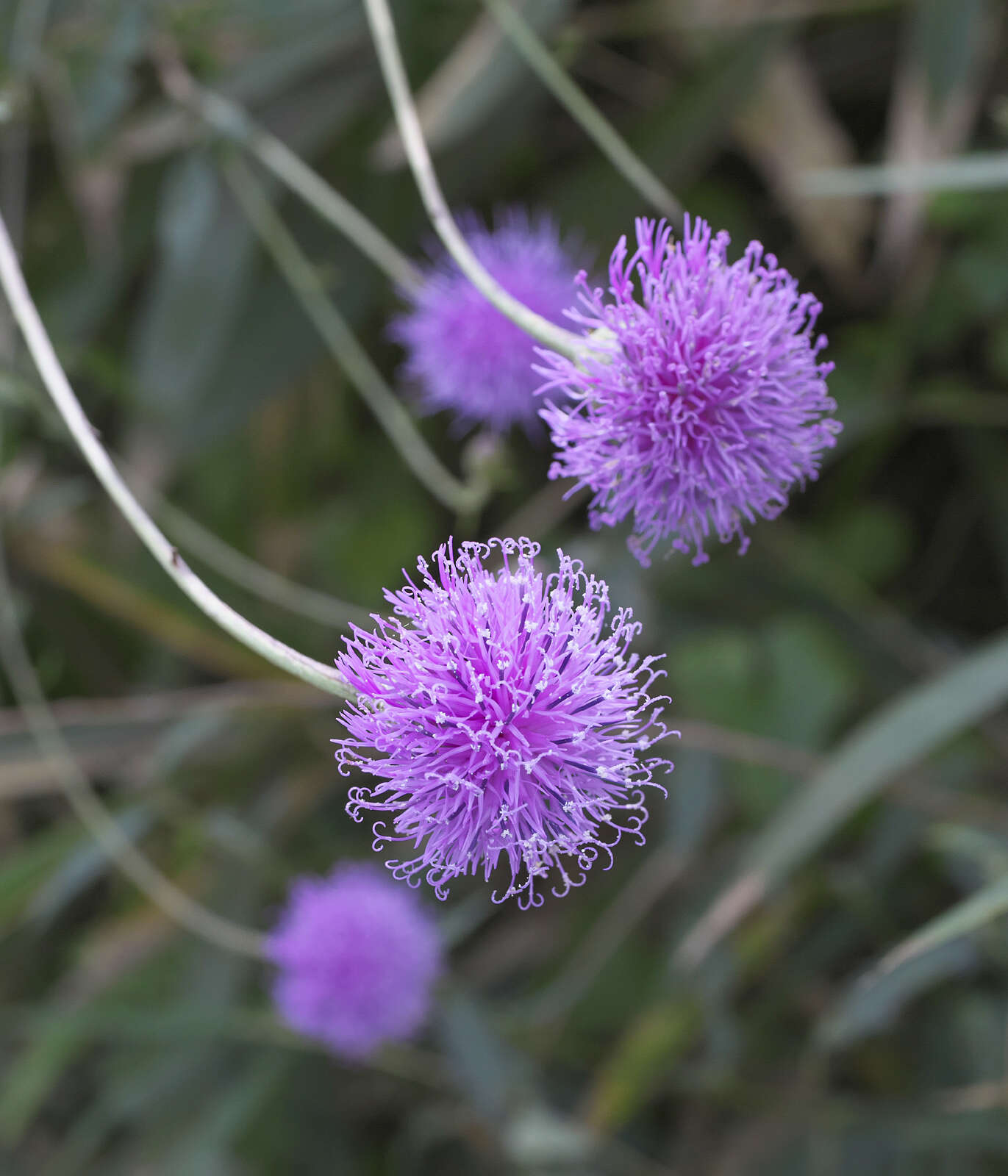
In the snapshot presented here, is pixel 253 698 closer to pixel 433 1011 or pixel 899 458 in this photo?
pixel 433 1011

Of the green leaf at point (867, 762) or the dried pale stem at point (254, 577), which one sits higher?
the dried pale stem at point (254, 577)

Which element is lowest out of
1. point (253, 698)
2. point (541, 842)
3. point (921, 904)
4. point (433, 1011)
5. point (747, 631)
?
point (541, 842)

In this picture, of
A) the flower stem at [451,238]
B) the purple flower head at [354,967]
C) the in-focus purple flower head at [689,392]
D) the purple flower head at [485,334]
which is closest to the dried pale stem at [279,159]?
the purple flower head at [485,334]

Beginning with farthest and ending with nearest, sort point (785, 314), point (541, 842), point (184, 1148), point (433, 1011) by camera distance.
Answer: point (184, 1148)
point (433, 1011)
point (785, 314)
point (541, 842)

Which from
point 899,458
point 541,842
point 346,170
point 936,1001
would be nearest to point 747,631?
point 899,458

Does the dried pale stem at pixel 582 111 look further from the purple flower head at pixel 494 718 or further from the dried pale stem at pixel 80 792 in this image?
the dried pale stem at pixel 80 792

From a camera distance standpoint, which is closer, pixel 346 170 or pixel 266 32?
pixel 266 32

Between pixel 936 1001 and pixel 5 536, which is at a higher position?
pixel 5 536
